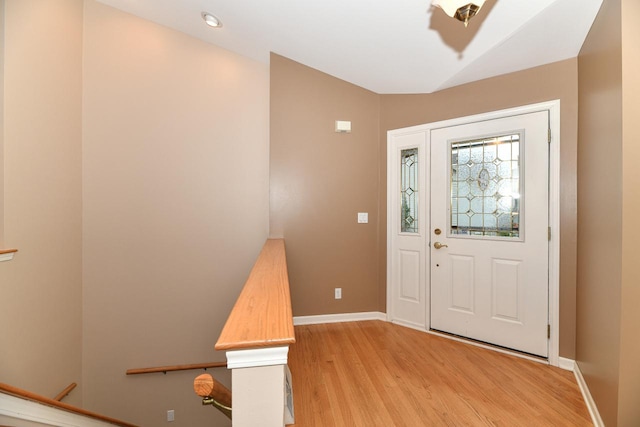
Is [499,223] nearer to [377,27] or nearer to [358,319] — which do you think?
[358,319]

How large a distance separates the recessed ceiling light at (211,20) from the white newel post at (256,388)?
2.92 metres

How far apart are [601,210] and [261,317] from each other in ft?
6.68

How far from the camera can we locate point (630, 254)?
1.39 m

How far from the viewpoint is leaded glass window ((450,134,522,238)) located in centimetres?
239

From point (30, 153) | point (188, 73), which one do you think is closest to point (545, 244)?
point (188, 73)

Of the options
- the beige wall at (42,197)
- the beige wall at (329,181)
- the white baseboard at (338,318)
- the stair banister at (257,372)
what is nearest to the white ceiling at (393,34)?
the beige wall at (329,181)

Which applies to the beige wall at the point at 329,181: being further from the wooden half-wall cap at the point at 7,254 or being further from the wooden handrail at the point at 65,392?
the wooden handrail at the point at 65,392

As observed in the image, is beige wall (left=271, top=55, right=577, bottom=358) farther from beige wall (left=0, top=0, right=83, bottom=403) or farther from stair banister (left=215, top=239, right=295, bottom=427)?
stair banister (left=215, top=239, right=295, bottom=427)

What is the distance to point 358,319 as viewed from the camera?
3.09 metres

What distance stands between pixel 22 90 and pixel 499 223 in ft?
13.0

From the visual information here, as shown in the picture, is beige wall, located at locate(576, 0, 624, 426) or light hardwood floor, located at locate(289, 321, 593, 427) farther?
light hardwood floor, located at locate(289, 321, 593, 427)

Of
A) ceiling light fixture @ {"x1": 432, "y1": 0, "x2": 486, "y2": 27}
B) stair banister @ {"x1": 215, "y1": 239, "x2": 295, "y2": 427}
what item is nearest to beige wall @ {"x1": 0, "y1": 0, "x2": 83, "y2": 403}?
stair banister @ {"x1": 215, "y1": 239, "x2": 295, "y2": 427}

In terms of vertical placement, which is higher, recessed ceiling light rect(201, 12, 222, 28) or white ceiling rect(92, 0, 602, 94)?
recessed ceiling light rect(201, 12, 222, 28)

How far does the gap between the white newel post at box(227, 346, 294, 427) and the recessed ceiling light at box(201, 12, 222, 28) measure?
9.58 ft
